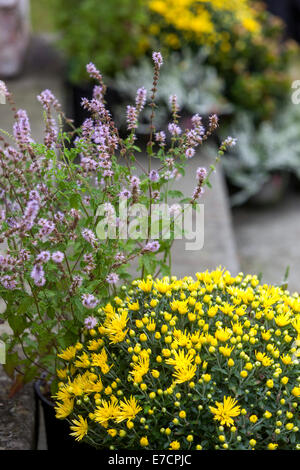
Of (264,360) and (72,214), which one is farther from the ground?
(72,214)

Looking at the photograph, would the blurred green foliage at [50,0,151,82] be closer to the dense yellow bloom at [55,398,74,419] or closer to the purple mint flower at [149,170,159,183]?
the purple mint flower at [149,170,159,183]

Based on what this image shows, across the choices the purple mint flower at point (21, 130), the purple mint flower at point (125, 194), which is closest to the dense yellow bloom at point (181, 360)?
the purple mint flower at point (125, 194)

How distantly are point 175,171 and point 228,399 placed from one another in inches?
33.6

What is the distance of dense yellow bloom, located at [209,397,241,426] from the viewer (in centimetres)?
153

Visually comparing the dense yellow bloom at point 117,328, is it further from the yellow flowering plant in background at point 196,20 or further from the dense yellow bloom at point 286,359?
the yellow flowering plant in background at point 196,20

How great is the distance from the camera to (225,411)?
1.54 meters

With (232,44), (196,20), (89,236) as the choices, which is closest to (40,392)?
(89,236)

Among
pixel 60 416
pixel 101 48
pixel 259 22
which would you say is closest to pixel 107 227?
pixel 60 416

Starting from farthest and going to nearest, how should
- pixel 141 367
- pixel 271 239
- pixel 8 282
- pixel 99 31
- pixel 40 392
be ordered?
1. pixel 99 31
2. pixel 271 239
3. pixel 40 392
4. pixel 8 282
5. pixel 141 367

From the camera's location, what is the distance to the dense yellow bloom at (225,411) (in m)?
1.53

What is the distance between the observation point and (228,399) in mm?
1552

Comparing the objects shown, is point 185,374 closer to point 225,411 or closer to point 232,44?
point 225,411

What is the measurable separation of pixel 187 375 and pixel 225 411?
0.13 m

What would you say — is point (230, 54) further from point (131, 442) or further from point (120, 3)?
point (131, 442)
